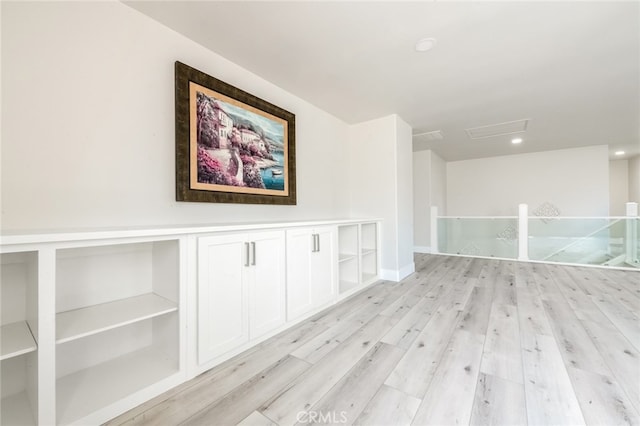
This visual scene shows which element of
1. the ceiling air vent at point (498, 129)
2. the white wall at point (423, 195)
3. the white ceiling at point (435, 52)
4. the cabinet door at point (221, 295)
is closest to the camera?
the cabinet door at point (221, 295)

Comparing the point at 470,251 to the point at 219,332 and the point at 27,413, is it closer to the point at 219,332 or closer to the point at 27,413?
the point at 219,332

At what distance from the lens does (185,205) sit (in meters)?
1.96

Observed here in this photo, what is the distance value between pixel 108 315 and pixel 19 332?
318mm

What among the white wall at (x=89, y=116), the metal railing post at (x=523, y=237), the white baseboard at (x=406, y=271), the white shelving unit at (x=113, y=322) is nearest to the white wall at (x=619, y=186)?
the metal railing post at (x=523, y=237)

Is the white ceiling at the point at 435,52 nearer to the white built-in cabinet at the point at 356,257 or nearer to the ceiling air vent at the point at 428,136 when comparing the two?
the ceiling air vent at the point at 428,136

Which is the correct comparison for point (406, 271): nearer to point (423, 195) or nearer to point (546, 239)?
point (423, 195)

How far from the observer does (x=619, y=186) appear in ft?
22.7

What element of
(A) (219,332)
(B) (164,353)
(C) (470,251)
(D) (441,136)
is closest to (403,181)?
(D) (441,136)

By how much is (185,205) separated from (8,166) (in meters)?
0.88

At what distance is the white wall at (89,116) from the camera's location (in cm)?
132

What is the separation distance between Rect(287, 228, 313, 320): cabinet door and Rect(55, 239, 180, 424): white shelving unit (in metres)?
0.91

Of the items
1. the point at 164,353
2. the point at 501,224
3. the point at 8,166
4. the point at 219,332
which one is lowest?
the point at 164,353

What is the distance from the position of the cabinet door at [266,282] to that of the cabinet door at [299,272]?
0.28 feet

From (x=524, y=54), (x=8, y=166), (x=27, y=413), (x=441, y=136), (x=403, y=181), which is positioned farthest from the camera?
(x=441, y=136)
